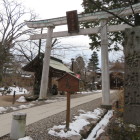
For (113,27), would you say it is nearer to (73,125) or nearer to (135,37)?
(135,37)

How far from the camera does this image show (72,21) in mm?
13047

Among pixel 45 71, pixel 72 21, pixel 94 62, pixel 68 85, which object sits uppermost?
pixel 94 62

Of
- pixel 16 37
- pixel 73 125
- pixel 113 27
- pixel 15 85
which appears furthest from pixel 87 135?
pixel 15 85

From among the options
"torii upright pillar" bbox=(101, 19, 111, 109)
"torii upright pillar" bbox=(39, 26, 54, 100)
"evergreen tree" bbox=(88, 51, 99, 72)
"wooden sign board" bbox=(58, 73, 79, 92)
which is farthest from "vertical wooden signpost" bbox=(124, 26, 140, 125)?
"evergreen tree" bbox=(88, 51, 99, 72)

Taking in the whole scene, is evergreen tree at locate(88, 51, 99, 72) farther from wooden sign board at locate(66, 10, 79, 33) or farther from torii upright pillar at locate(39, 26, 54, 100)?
wooden sign board at locate(66, 10, 79, 33)

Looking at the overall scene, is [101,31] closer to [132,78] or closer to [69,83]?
[132,78]

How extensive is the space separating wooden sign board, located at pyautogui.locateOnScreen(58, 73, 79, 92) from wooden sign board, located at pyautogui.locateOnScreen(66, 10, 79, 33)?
24.1 ft

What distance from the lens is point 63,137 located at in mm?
5488

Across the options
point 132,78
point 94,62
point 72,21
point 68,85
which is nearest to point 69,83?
point 68,85

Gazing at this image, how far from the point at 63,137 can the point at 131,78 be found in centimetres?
288

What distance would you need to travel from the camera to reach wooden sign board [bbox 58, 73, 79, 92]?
6.17 meters

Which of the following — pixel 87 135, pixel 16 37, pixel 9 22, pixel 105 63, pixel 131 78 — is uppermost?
pixel 9 22

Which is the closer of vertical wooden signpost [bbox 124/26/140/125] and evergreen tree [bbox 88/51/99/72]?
vertical wooden signpost [bbox 124/26/140/125]

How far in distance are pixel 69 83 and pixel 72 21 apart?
763 cm
